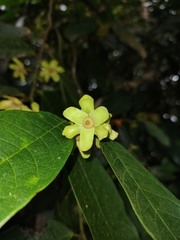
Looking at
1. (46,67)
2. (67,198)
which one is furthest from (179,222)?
(46,67)

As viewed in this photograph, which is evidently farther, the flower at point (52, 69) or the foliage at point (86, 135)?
→ the flower at point (52, 69)

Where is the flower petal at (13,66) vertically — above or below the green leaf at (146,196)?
above

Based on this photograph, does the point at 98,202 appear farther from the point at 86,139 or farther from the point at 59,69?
the point at 59,69

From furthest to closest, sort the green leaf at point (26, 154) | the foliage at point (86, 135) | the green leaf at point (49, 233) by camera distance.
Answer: the green leaf at point (49, 233) → the foliage at point (86, 135) → the green leaf at point (26, 154)

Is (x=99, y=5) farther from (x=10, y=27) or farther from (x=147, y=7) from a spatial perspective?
(x=10, y=27)

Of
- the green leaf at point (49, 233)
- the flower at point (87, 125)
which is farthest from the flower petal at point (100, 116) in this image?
the green leaf at point (49, 233)

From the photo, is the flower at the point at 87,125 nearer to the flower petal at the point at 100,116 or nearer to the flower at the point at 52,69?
the flower petal at the point at 100,116

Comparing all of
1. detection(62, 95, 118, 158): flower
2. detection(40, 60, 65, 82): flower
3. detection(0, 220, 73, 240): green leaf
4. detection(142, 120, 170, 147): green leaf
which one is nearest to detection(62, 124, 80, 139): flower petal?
detection(62, 95, 118, 158): flower
